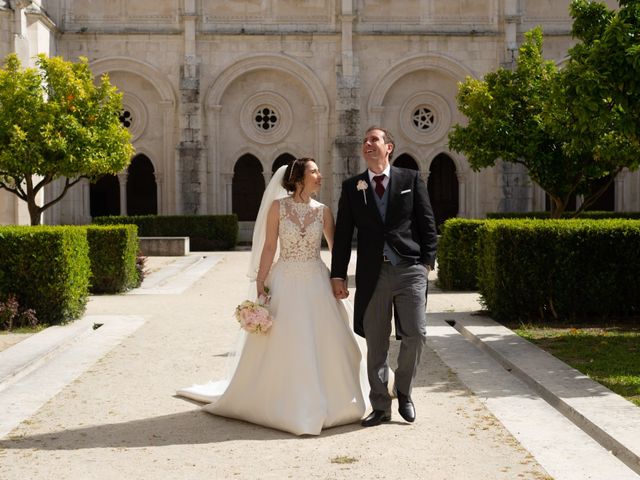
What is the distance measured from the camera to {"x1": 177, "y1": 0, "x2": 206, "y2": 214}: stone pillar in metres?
28.5

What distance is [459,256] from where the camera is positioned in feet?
49.6

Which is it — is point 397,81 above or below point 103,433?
above

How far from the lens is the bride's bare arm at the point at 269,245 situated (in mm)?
6602

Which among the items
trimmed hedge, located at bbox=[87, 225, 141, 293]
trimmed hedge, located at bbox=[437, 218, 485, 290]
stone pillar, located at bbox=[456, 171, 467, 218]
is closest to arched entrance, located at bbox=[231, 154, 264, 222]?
stone pillar, located at bbox=[456, 171, 467, 218]

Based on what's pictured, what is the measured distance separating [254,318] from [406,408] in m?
1.23

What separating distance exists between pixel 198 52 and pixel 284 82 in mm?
2924

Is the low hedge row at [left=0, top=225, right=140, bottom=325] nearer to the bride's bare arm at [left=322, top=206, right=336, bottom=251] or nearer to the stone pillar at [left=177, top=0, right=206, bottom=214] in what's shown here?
the bride's bare arm at [left=322, top=206, right=336, bottom=251]

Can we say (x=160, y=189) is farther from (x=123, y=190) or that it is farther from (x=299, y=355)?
(x=299, y=355)

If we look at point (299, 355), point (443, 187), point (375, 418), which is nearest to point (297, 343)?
point (299, 355)

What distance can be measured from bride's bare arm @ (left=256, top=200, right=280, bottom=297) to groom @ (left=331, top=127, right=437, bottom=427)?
0.47 metres

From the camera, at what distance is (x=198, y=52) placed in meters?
28.9

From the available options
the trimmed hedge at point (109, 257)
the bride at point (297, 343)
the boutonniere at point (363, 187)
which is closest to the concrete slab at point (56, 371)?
the bride at point (297, 343)

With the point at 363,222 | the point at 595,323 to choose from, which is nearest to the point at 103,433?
the point at 363,222

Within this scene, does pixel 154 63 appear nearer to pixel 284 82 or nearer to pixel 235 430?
pixel 284 82
